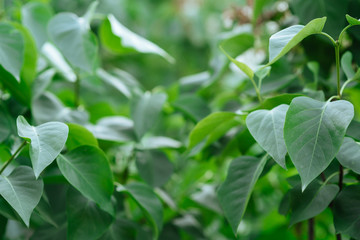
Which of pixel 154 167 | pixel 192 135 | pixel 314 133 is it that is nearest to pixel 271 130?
pixel 314 133

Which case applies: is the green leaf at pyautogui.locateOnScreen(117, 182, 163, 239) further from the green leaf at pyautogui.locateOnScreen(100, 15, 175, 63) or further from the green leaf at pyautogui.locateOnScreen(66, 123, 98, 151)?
the green leaf at pyautogui.locateOnScreen(100, 15, 175, 63)

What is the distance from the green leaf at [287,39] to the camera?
354 mm

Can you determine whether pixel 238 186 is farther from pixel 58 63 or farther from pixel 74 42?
pixel 58 63

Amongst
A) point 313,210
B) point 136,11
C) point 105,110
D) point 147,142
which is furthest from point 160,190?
point 136,11

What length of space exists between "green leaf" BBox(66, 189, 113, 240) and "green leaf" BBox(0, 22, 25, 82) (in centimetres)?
16

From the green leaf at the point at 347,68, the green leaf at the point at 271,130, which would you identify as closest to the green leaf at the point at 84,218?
the green leaf at the point at 271,130

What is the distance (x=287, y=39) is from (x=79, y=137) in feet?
0.87

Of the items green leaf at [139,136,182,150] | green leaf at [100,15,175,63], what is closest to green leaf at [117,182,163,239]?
green leaf at [139,136,182,150]

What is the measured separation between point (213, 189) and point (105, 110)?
10.0 inches

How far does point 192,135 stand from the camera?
508 mm

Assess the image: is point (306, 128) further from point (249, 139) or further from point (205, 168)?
point (205, 168)

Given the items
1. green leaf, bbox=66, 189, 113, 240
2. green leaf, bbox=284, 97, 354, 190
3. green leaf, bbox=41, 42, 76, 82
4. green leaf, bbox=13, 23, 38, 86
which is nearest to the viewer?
green leaf, bbox=284, 97, 354, 190

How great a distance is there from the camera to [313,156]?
0.34 m

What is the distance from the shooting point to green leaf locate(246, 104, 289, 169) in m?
0.36
